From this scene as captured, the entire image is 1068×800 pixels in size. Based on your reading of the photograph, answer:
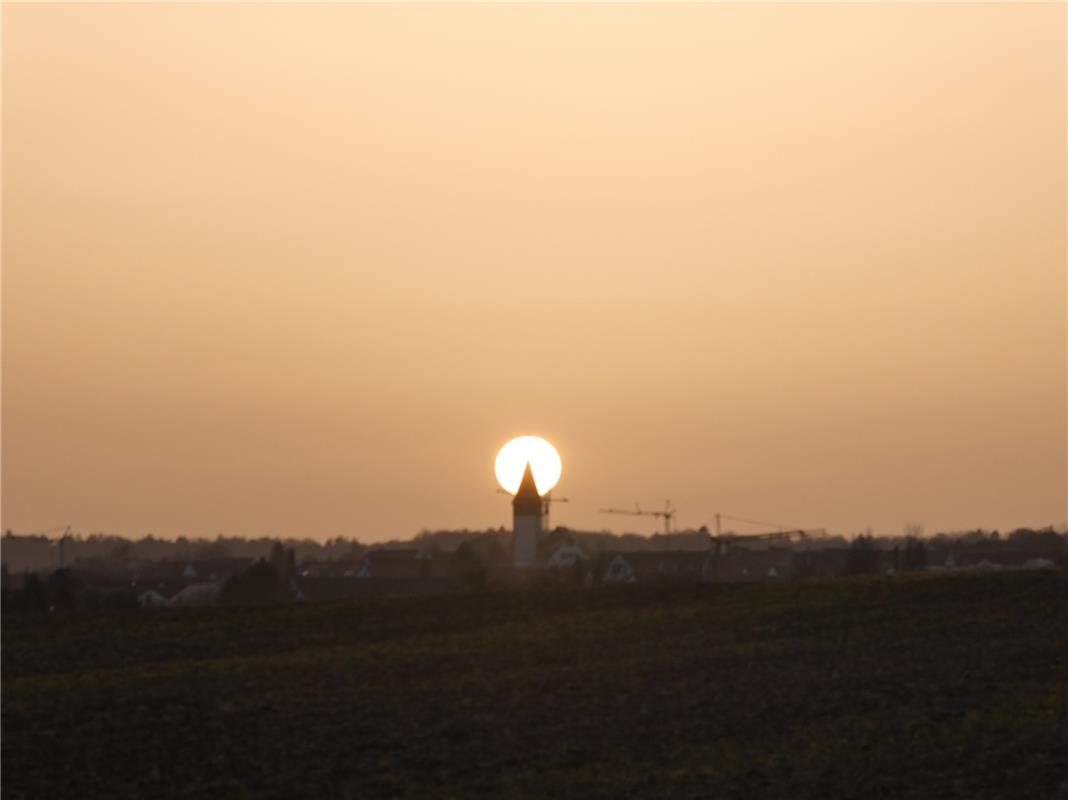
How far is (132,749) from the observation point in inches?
1235

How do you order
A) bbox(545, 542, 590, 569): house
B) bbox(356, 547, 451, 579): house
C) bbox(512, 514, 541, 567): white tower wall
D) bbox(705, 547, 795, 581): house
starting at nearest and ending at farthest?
bbox(545, 542, 590, 569): house < bbox(705, 547, 795, 581): house < bbox(356, 547, 451, 579): house < bbox(512, 514, 541, 567): white tower wall

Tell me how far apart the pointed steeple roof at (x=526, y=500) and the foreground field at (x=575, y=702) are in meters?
50.7

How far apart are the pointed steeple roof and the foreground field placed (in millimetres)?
50703

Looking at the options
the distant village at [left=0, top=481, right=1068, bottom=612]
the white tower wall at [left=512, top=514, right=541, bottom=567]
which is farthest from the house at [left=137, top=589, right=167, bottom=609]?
the white tower wall at [left=512, top=514, right=541, bottom=567]

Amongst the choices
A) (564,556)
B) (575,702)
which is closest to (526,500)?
(564,556)

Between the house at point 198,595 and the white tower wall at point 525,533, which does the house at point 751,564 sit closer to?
the white tower wall at point 525,533

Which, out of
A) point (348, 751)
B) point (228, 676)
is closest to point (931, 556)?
point (228, 676)

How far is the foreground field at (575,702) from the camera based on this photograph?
2623 cm

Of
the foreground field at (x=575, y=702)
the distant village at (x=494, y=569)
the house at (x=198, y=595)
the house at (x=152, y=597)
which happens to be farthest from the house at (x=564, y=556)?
the foreground field at (x=575, y=702)

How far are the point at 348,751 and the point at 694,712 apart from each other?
21.0 ft

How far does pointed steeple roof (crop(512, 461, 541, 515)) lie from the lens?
10700 centimetres

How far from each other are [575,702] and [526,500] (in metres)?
72.9

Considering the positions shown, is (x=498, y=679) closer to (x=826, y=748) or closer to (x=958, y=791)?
(x=826, y=748)

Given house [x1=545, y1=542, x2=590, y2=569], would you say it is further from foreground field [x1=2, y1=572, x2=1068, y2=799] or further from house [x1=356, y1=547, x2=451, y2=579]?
foreground field [x1=2, y1=572, x2=1068, y2=799]
